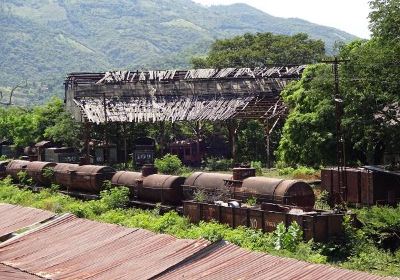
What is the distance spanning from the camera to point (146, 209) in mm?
29078

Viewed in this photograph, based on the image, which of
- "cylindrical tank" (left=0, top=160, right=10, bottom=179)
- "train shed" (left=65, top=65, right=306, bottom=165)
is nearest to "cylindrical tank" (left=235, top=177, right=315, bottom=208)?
"cylindrical tank" (left=0, top=160, right=10, bottom=179)

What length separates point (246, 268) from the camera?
16.1m

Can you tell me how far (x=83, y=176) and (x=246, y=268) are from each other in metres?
19.1

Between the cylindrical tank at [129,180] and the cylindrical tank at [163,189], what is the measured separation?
0.70 metres

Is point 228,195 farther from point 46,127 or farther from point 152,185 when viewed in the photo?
point 46,127

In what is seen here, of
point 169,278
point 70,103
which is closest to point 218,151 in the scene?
point 70,103

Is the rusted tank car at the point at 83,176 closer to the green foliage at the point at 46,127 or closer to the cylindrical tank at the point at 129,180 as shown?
the cylindrical tank at the point at 129,180

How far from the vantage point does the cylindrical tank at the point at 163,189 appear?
27.9 metres

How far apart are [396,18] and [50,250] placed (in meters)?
19.5

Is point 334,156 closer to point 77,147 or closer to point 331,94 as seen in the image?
point 331,94

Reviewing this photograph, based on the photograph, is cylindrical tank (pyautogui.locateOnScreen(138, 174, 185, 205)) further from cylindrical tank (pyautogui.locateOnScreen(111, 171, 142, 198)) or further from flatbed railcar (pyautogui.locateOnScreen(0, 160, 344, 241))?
cylindrical tank (pyautogui.locateOnScreen(111, 171, 142, 198))

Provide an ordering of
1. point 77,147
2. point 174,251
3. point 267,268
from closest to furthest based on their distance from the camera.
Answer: point 267,268 → point 174,251 → point 77,147

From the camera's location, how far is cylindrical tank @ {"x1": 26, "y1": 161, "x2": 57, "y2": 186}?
37.2 m

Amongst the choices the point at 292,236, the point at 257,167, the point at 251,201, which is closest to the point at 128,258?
the point at 292,236
